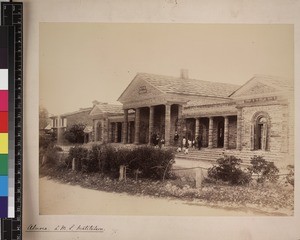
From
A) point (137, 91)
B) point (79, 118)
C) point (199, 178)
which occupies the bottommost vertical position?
point (199, 178)

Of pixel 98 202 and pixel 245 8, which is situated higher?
pixel 245 8

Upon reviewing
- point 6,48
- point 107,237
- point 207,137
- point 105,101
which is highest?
point 6,48

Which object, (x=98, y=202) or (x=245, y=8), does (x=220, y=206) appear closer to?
(x=98, y=202)

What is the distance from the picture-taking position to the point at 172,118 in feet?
5.30

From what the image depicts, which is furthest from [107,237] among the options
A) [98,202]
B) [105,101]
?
[105,101]

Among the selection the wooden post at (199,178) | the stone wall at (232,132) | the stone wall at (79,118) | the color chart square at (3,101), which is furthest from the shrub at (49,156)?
the stone wall at (232,132)

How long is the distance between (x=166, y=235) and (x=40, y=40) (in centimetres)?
93

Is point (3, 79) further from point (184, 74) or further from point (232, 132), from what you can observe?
point (232, 132)

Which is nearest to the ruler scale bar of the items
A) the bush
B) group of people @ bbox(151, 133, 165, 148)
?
group of people @ bbox(151, 133, 165, 148)

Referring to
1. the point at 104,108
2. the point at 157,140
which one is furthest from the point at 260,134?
the point at 104,108

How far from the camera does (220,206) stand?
1.61 meters

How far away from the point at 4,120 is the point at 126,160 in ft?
1.66

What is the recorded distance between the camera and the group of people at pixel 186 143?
1607 millimetres

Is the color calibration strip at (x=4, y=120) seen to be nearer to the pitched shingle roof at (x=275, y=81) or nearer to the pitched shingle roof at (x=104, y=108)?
the pitched shingle roof at (x=104, y=108)
